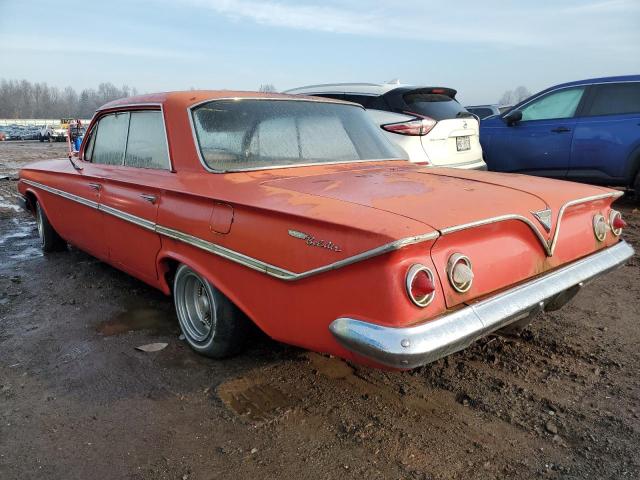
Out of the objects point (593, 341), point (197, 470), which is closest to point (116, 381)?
point (197, 470)

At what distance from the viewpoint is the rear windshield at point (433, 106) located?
623 centimetres

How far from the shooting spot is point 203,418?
249cm

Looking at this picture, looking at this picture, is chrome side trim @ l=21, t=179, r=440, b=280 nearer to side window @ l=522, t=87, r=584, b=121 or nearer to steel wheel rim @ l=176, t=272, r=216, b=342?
steel wheel rim @ l=176, t=272, r=216, b=342

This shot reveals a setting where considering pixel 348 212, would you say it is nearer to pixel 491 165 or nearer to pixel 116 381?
pixel 116 381

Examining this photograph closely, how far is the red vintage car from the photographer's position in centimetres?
199

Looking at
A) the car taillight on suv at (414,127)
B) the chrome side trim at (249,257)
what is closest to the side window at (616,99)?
the car taillight on suv at (414,127)

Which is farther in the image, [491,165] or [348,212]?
[491,165]

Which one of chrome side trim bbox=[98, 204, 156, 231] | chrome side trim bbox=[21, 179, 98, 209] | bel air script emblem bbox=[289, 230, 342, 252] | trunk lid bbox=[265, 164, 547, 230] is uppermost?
trunk lid bbox=[265, 164, 547, 230]

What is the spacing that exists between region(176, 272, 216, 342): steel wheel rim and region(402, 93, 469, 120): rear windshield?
401 cm

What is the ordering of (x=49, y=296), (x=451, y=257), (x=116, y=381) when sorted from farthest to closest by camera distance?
(x=49, y=296) → (x=116, y=381) → (x=451, y=257)

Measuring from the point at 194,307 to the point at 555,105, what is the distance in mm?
6209

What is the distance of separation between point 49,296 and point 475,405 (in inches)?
140

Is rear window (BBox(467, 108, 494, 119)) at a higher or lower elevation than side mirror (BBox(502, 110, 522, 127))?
higher

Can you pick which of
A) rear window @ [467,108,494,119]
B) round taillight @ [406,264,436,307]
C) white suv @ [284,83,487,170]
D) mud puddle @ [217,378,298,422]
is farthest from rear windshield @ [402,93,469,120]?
rear window @ [467,108,494,119]
